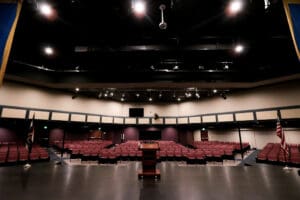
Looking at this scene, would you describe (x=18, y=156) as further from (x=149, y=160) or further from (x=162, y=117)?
(x=162, y=117)

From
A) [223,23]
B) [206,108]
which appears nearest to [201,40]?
[223,23]

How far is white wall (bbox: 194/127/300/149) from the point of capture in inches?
453

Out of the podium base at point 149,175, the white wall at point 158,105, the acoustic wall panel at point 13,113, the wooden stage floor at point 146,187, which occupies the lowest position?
the wooden stage floor at point 146,187

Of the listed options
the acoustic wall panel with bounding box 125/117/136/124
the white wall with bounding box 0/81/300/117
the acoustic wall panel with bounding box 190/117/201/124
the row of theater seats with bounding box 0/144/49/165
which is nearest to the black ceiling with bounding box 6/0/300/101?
the white wall with bounding box 0/81/300/117

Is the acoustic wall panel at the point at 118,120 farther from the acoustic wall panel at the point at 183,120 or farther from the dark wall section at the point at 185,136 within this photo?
the dark wall section at the point at 185,136

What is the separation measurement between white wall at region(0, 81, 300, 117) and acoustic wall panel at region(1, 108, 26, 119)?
0.43 m

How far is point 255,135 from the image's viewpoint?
1370 centimetres

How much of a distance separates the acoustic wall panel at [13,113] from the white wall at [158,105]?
0.43 m

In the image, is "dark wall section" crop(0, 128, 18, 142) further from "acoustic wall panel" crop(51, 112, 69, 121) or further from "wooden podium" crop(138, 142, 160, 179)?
"wooden podium" crop(138, 142, 160, 179)

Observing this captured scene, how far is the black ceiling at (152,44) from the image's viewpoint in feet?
17.1

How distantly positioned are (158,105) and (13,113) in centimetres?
1336

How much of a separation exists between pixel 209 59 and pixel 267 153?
22.9ft

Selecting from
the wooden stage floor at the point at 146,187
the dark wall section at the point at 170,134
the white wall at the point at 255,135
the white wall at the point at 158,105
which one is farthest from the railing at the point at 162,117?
the wooden stage floor at the point at 146,187

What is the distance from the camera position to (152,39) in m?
6.85
